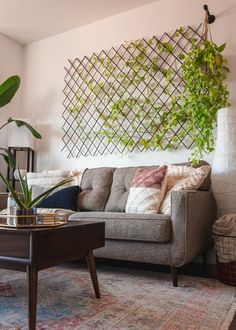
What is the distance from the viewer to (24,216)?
4.72ft

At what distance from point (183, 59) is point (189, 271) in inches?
70.6

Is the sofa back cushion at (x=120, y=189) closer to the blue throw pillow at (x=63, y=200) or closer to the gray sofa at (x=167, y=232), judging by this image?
the blue throw pillow at (x=63, y=200)

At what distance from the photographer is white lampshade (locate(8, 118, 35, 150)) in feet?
11.4

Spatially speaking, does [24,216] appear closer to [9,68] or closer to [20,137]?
[20,137]

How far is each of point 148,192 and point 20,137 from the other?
6.07ft

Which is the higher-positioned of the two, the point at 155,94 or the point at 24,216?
the point at 155,94

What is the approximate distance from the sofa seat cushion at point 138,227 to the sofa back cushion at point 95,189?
20.6 inches

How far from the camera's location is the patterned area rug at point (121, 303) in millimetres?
1334

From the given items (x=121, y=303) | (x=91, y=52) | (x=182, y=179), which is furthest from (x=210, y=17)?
(x=121, y=303)

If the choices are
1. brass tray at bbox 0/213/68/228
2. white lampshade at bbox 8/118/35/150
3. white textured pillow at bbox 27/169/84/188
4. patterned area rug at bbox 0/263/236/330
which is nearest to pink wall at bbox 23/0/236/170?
white lampshade at bbox 8/118/35/150

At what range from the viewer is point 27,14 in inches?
131

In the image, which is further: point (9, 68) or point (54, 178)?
point (9, 68)

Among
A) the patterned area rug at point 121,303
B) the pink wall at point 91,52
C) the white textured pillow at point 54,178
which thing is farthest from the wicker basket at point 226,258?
the white textured pillow at point 54,178

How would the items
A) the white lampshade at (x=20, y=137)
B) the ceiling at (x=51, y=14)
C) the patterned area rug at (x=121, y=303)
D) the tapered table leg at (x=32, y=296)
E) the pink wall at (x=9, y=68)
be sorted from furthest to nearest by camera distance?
the pink wall at (x=9, y=68)
the white lampshade at (x=20, y=137)
the ceiling at (x=51, y=14)
the patterned area rug at (x=121, y=303)
the tapered table leg at (x=32, y=296)
